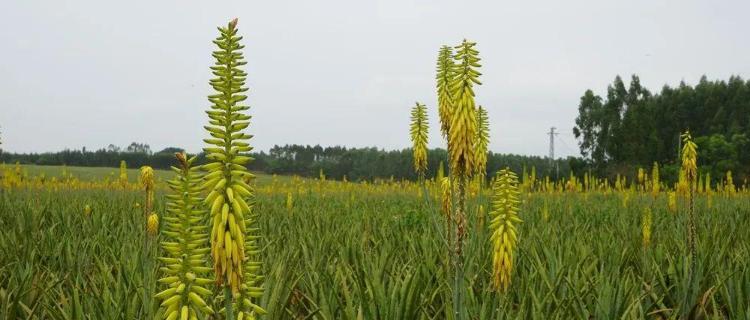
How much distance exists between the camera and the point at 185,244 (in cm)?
129

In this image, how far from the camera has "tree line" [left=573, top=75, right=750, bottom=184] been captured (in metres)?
52.9

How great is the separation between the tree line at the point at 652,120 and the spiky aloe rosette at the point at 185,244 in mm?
53353

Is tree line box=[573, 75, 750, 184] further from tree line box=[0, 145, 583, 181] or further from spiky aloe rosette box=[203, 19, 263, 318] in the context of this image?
spiky aloe rosette box=[203, 19, 263, 318]

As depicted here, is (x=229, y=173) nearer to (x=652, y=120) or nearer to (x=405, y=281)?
(x=405, y=281)

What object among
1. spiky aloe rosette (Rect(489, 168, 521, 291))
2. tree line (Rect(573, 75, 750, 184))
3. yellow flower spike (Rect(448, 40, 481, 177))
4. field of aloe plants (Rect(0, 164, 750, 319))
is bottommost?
field of aloe plants (Rect(0, 164, 750, 319))

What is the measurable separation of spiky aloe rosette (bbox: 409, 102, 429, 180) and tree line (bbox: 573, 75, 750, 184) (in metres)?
51.0

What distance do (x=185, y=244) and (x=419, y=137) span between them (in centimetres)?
239

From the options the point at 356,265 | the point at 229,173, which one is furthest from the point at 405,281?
the point at 229,173

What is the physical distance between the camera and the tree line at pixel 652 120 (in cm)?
5294

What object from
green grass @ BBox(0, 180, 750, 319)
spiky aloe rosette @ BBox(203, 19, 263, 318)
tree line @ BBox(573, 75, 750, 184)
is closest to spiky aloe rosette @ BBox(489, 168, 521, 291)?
green grass @ BBox(0, 180, 750, 319)

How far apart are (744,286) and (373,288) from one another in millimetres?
2506

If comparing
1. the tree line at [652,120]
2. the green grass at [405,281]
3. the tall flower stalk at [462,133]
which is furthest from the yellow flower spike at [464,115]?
the tree line at [652,120]

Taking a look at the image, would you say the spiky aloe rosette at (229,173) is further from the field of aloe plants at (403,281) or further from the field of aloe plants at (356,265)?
the field of aloe plants at (403,281)

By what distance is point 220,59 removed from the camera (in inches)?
51.4
